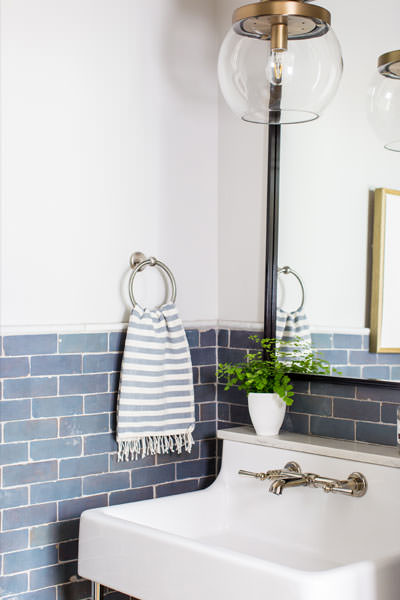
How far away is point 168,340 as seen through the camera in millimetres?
2336

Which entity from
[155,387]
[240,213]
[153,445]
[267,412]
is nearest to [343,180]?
[240,213]

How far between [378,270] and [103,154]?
87 cm

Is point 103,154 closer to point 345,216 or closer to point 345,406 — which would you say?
point 345,216

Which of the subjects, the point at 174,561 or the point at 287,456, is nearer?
the point at 174,561

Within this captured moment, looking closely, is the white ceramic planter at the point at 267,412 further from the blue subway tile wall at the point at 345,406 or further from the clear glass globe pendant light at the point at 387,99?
the clear glass globe pendant light at the point at 387,99

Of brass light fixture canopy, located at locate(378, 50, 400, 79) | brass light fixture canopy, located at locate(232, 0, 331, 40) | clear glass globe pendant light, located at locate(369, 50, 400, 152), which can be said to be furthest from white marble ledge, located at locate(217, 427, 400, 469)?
brass light fixture canopy, located at locate(232, 0, 331, 40)

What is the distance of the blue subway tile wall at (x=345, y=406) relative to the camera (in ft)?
6.77

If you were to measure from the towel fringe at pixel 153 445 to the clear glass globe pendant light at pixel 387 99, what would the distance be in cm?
117

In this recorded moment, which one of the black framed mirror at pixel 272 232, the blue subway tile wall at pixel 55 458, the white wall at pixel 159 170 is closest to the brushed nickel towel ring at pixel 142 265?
the white wall at pixel 159 170

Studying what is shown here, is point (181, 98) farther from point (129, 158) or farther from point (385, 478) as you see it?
point (385, 478)

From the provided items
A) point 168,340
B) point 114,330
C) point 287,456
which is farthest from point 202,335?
point 287,456

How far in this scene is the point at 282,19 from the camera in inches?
64.8

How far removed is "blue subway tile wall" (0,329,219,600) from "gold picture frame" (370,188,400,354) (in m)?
0.75

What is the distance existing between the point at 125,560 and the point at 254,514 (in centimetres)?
49
